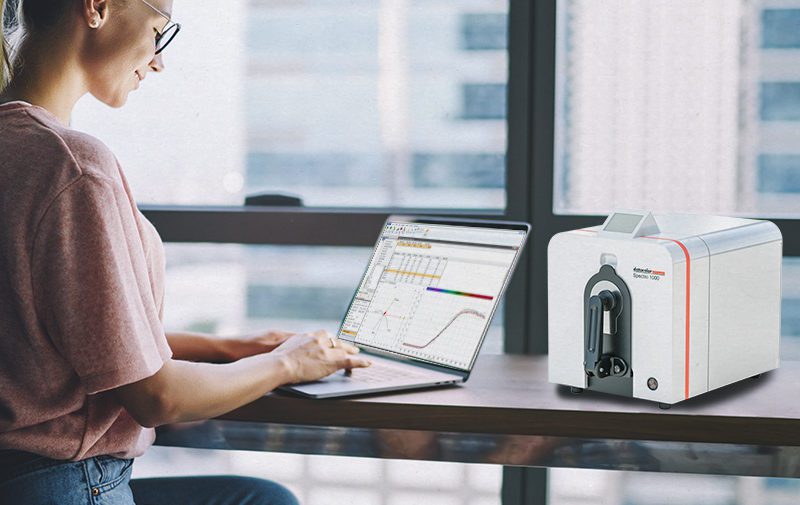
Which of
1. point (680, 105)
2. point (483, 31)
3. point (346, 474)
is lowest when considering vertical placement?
point (346, 474)

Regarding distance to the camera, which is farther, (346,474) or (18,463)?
(346,474)

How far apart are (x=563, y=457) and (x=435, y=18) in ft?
3.72

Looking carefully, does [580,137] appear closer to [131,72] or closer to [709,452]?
[709,452]

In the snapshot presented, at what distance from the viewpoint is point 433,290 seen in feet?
5.64

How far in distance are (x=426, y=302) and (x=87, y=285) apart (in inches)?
28.9

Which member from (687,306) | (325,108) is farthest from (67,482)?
(325,108)

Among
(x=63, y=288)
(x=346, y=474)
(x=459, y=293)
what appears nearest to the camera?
(x=63, y=288)

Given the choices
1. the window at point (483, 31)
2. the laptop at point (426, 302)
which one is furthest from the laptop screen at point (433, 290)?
the window at point (483, 31)

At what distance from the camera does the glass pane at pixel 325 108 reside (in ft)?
7.02

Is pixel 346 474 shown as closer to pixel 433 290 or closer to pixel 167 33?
pixel 433 290

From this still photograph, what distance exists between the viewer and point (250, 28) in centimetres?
224

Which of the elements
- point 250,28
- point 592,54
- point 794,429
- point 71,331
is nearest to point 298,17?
point 250,28

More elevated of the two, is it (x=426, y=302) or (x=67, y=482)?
(x=426, y=302)

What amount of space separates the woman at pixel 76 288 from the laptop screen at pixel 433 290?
42cm
